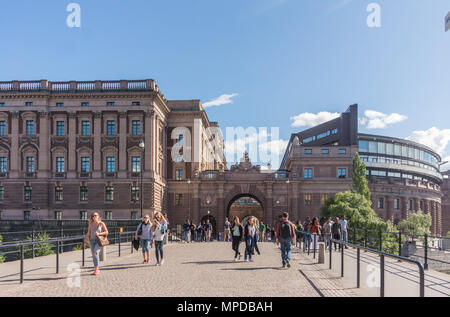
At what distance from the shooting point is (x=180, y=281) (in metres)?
14.3

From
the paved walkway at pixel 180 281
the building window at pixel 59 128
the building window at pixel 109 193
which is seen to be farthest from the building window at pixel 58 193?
the paved walkway at pixel 180 281

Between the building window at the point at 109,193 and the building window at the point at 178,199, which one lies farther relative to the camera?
the building window at the point at 178,199

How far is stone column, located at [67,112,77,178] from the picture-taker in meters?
64.6

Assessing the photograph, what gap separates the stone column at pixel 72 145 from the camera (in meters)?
64.6

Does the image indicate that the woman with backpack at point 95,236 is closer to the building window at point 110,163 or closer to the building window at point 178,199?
the building window at point 110,163

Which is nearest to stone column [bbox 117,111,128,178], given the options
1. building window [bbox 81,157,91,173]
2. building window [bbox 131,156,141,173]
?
building window [bbox 131,156,141,173]

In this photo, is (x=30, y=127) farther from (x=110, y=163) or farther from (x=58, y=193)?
(x=110, y=163)

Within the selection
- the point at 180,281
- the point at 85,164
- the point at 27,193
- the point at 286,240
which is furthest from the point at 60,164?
the point at 180,281

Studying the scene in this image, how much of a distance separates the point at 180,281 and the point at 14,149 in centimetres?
5637

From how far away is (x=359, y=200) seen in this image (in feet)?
217

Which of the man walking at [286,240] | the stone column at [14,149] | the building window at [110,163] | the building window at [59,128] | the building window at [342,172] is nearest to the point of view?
the man walking at [286,240]

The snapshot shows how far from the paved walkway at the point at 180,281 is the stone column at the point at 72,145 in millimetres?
46329
